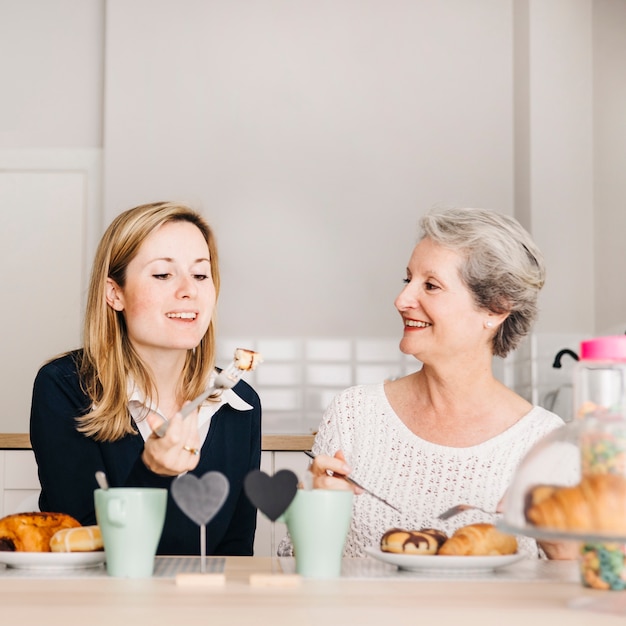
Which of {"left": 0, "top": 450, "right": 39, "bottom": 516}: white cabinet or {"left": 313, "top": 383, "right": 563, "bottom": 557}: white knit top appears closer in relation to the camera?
{"left": 313, "top": 383, "right": 563, "bottom": 557}: white knit top

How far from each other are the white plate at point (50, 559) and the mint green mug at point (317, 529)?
0.86ft

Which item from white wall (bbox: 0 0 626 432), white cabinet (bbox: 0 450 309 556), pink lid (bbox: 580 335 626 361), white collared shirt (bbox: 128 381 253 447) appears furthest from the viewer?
white wall (bbox: 0 0 626 432)

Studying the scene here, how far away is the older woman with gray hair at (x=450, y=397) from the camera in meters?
1.79

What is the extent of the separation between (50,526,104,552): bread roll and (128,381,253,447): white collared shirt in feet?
1.82

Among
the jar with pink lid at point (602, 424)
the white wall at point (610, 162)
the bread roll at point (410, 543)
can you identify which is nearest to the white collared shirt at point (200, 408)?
the bread roll at point (410, 543)

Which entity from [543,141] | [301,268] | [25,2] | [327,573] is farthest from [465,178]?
[327,573]

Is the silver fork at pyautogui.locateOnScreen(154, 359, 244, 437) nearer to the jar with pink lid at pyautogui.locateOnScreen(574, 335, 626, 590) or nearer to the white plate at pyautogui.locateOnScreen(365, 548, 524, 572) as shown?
the white plate at pyautogui.locateOnScreen(365, 548, 524, 572)

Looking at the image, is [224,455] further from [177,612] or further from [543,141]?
[543,141]

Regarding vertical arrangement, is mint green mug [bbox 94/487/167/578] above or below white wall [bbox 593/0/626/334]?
below

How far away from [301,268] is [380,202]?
1.52 feet

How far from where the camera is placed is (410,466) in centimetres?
181

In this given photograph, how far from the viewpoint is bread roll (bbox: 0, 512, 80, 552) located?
1.22m

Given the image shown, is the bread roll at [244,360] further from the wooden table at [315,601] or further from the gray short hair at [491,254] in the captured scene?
the gray short hair at [491,254]

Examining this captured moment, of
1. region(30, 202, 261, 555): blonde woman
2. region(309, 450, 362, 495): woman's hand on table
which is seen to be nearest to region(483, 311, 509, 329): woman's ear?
region(30, 202, 261, 555): blonde woman
